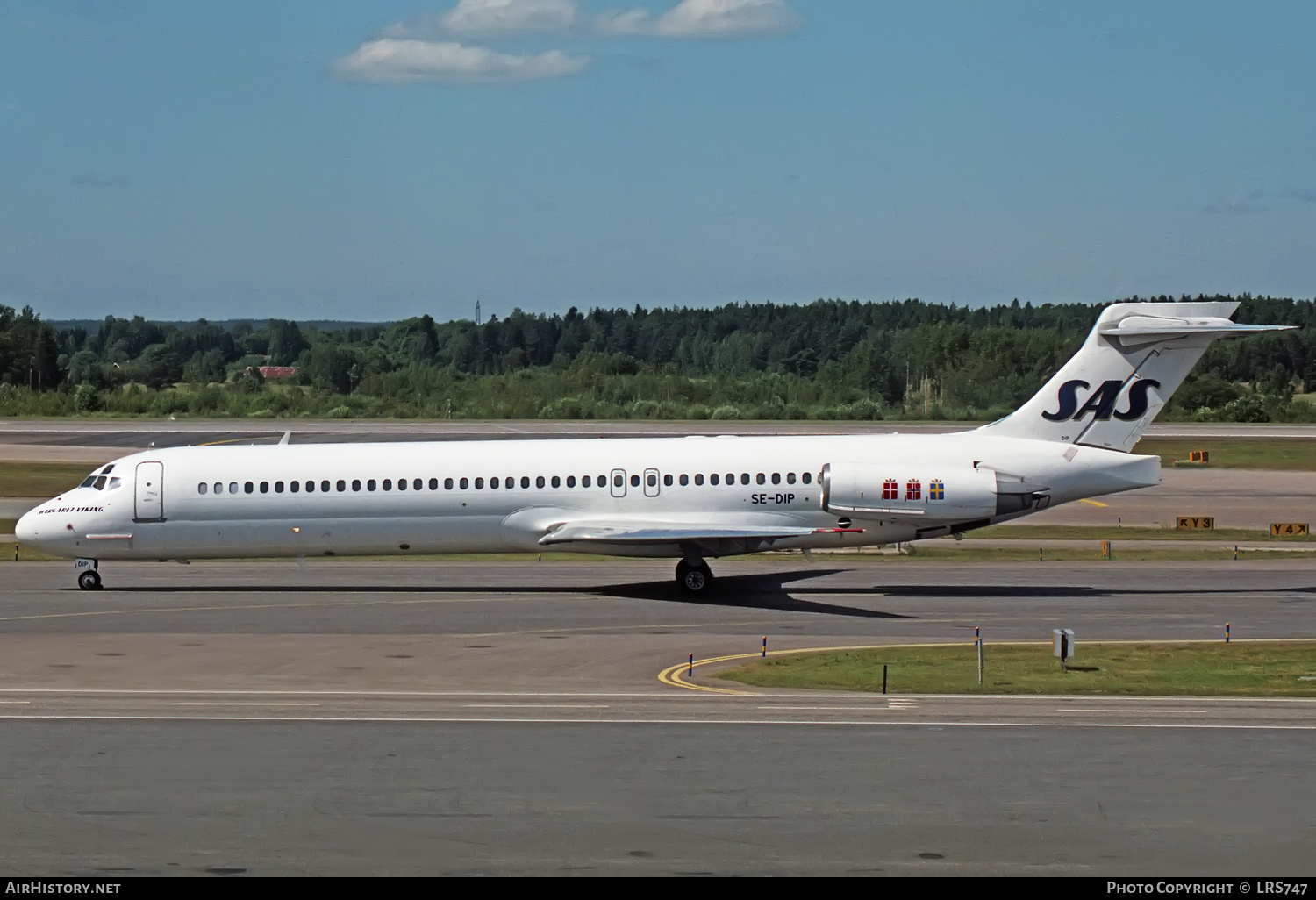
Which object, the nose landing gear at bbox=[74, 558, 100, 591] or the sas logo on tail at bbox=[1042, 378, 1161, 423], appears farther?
the nose landing gear at bbox=[74, 558, 100, 591]

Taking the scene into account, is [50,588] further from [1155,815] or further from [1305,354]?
[1305,354]

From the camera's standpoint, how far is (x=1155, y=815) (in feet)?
49.9

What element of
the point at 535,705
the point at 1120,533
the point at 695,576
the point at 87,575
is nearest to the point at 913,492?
the point at 695,576

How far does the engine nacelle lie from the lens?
34.9 meters

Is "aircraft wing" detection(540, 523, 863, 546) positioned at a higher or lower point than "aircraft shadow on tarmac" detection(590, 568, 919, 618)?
higher

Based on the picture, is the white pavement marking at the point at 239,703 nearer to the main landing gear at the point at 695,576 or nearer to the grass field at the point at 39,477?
the main landing gear at the point at 695,576

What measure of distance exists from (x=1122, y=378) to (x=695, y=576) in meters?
11.1

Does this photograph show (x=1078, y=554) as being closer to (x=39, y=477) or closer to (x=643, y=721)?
(x=643, y=721)

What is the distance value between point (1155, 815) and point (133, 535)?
27138 mm

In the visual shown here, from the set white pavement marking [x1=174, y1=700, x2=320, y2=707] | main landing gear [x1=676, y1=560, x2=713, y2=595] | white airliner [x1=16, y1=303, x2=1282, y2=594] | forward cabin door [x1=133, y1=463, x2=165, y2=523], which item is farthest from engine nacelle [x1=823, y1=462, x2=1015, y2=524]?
white pavement marking [x1=174, y1=700, x2=320, y2=707]

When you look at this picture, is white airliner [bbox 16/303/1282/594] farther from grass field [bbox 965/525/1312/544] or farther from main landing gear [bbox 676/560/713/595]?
grass field [bbox 965/525/1312/544]

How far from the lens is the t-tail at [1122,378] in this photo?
1411 inches

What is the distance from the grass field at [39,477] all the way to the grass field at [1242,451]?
48.2 m

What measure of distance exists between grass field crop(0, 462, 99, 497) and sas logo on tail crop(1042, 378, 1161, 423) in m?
42.1
